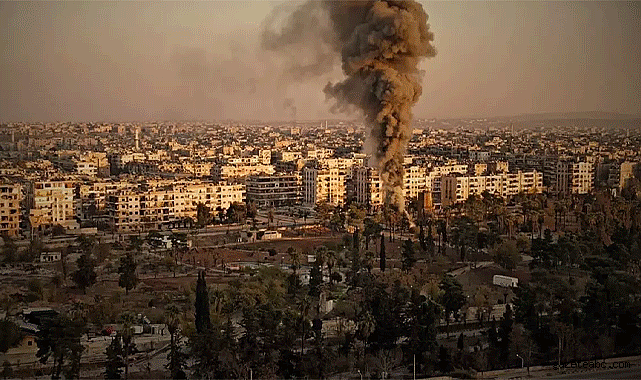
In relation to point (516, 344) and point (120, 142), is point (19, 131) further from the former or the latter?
point (516, 344)

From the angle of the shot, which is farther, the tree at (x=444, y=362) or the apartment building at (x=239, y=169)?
the apartment building at (x=239, y=169)

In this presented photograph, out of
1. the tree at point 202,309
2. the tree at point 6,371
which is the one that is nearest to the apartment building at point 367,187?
the tree at point 202,309

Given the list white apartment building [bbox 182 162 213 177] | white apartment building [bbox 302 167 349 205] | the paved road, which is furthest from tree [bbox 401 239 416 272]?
white apartment building [bbox 182 162 213 177]

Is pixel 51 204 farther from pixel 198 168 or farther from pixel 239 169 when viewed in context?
pixel 239 169

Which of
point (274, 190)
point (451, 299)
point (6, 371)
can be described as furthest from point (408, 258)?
point (274, 190)

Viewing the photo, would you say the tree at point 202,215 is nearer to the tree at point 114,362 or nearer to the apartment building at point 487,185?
the apartment building at point 487,185

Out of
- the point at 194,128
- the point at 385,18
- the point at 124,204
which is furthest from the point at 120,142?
the point at 385,18

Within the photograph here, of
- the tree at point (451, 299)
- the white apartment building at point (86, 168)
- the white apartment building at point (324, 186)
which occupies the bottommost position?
the tree at point (451, 299)
